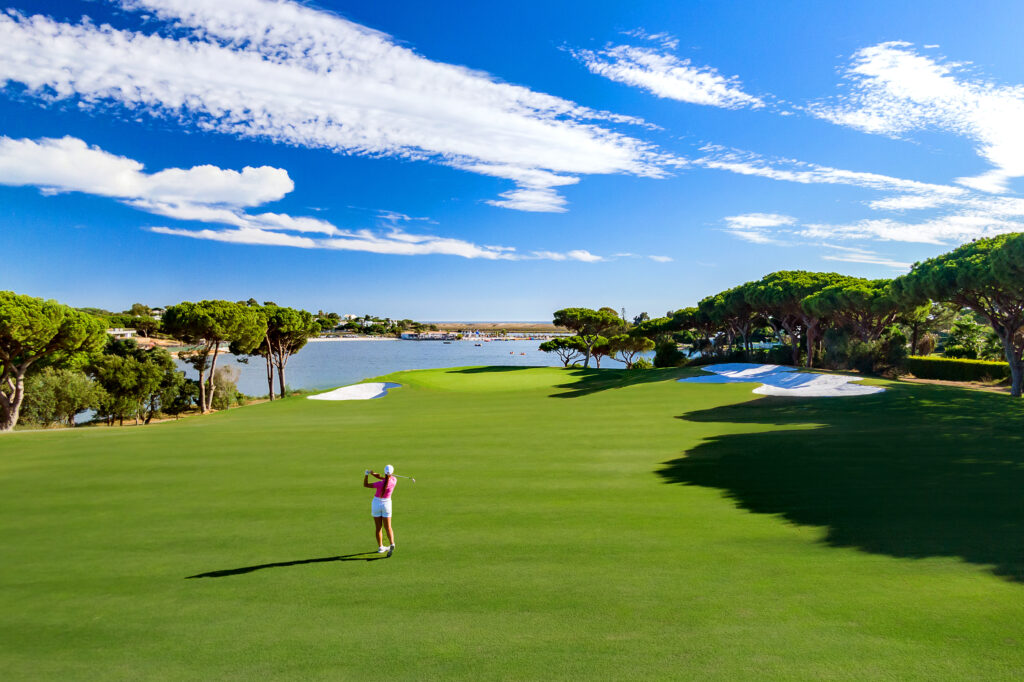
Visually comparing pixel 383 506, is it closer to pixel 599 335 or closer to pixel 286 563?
pixel 286 563

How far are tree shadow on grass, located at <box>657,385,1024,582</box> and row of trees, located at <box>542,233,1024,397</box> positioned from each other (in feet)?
20.5

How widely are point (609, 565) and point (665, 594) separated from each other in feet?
4.26

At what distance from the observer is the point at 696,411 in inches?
1068

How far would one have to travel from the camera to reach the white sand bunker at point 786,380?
29.5m

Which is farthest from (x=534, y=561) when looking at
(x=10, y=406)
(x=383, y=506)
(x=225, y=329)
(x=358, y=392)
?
(x=225, y=329)

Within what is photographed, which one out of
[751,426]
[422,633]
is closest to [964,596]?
[422,633]

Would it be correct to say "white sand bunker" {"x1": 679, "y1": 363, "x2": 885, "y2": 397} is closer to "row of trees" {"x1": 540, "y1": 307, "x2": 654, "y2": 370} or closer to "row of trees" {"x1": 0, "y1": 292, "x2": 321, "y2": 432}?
"row of trees" {"x1": 540, "y1": 307, "x2": 654, "y2": 370}

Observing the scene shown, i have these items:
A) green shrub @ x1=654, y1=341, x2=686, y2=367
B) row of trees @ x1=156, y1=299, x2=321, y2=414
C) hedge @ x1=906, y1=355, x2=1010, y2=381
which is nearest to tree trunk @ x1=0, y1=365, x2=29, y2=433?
row of trees @ x1=156, y1=299, x2=321, y2=414

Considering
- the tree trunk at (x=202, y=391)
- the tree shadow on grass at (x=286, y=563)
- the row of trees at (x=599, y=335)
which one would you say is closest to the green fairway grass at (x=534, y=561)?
the tree shadow on grass at (x=286, y=563)

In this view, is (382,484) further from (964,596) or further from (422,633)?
(964,596)

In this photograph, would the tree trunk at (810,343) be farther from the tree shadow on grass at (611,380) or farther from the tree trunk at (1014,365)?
the tree trunk at (1014,365)

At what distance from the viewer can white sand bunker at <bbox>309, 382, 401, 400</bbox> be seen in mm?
41531

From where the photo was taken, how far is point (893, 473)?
A: 44.2 feet

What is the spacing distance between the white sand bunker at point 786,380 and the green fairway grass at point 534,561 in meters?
9.83
